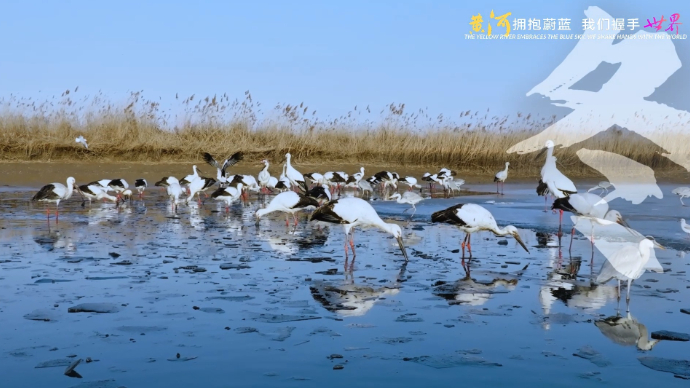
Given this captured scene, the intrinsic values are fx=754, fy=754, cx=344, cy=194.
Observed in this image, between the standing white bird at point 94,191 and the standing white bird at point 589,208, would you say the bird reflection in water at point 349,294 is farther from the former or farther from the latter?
the standing white bird at point 94,191

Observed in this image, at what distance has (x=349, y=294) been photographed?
24.8 feet

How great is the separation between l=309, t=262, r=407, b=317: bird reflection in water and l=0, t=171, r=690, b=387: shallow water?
0.8 inches

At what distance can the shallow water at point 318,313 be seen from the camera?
508cm

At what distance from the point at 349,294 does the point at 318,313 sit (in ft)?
3.09

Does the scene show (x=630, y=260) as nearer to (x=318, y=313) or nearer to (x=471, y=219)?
(x=318, y=313)

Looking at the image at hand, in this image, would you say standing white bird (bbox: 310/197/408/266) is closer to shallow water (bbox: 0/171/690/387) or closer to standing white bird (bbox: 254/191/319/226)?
shallow water (bbox: 0/171/690/387)

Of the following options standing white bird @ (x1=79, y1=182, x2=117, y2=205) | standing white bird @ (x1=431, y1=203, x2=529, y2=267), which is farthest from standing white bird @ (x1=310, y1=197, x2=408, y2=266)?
standing white bird @ (x1=79, y1=182, x2=117, y2=205)

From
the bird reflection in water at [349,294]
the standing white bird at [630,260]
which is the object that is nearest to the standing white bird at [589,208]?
the standing white bird at [630,260]

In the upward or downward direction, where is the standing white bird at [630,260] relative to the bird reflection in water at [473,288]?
upward

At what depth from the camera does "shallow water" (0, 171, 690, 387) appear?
508cm

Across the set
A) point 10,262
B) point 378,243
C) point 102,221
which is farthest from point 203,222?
point 10,262

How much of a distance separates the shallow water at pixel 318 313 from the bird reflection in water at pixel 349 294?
0.06ft

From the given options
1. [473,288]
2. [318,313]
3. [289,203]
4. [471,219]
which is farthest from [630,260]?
[289,203]

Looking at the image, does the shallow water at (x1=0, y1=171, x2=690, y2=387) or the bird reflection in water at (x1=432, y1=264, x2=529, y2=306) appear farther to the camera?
the bird reflection in water at (x1=432, y1=264, x2=529, y2=306)
